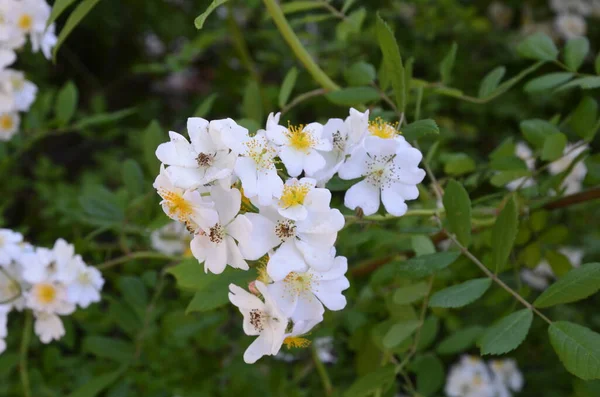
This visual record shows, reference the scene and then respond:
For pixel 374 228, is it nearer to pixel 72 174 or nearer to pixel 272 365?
pixel 272 365

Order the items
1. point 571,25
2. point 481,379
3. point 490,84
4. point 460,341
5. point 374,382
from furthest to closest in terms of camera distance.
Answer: point 571,25 < point 481,379 < point 460,341 < point 490,84 < point 374,382

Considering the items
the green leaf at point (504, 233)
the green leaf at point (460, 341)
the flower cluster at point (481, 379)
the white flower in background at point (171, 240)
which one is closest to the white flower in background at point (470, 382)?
the flower cluster at point (481, 379)

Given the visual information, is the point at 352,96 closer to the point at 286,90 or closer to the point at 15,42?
the point at 286,90

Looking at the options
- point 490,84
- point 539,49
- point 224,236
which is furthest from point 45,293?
point 539,49

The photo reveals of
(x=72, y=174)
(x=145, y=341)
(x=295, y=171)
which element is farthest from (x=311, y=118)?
(x=295, y=171)

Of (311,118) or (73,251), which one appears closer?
(73,251)

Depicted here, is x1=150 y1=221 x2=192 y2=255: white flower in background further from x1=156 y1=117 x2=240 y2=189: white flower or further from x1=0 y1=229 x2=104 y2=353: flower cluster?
x1=156 y1=117 x2=240 y2=189: white flower

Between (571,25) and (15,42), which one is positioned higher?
(15,42)
